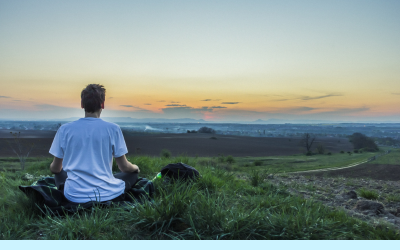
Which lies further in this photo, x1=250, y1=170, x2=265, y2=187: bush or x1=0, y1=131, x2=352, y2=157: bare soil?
x1=0, y1=131, x2=352, y2=157: bare soil

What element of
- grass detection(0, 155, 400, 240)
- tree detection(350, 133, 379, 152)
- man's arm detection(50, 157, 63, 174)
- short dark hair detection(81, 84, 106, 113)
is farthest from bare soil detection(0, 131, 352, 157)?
grass detection(0, 155, 400, 240)

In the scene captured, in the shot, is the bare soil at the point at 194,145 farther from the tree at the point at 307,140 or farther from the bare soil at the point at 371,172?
the bare soil at the point at 371,172

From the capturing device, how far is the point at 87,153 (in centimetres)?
215

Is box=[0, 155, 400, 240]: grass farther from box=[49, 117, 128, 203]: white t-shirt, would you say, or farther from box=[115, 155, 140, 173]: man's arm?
box=[115, 155, 140, 173]: man's arm

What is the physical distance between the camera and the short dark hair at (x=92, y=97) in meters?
2.12

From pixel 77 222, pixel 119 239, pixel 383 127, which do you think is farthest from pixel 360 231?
pixel 383 127

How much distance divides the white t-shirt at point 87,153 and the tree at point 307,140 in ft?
65.7

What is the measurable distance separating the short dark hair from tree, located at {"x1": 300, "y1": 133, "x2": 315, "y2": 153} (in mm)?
20186

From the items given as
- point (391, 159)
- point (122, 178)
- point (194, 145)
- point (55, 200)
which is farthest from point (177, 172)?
point (194, 145)

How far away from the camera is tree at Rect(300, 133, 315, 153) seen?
2006cm

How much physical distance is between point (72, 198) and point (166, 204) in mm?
915

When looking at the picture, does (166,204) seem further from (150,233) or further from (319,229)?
(319,229)

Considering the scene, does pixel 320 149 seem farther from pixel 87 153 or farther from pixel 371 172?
pixel 87 153

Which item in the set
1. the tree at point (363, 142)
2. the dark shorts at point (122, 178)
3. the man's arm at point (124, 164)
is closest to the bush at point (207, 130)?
the tree at point (363, 142)
